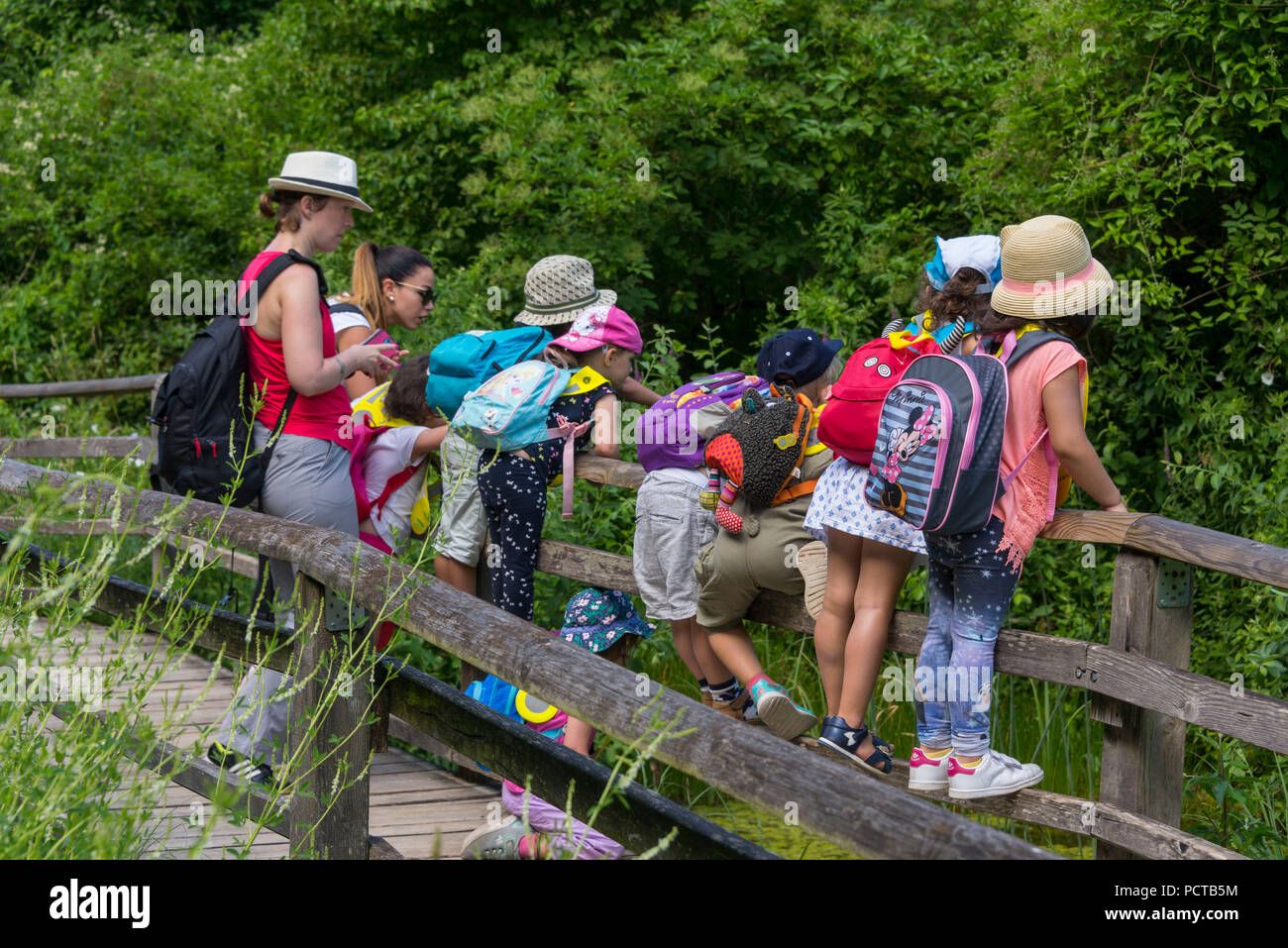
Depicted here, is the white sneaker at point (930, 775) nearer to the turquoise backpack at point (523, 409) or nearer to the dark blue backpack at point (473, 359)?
the turquoise backpack at point (523, 409)

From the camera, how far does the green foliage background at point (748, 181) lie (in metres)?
5.99

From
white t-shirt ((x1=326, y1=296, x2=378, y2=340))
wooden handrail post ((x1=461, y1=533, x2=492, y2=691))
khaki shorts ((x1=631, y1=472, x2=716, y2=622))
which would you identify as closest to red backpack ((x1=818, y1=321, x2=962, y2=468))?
khaki shorts ((x1=631, y1=472, x2=716, y2=622))

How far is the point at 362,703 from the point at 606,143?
19.8ft

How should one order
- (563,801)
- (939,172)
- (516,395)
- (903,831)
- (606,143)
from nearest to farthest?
(903,831)
(563,801)
(516,395)
(939,172)
(606,143)

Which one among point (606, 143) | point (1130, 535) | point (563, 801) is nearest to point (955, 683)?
point (1130, 535)

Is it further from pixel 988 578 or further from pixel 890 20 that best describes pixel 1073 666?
pixel 890 20

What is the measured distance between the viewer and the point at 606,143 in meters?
8.72

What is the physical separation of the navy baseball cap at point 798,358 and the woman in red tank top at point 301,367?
118 cm

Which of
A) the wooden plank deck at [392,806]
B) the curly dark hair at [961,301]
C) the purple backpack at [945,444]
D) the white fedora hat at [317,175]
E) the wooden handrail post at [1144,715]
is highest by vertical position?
the white fedora hat at [317,175]

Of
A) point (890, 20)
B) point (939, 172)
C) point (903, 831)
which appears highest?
point (890, 20)

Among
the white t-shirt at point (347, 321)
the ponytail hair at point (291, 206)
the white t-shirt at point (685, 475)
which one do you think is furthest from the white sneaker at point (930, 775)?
the white t-shirt at point (347, 321)

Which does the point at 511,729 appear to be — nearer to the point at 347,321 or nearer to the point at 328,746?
the point at 328,746
